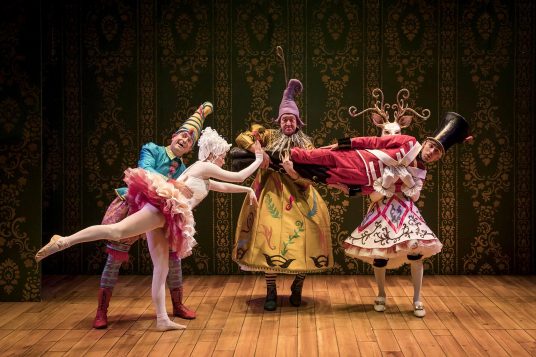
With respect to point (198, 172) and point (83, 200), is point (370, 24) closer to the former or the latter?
point (198, 172)

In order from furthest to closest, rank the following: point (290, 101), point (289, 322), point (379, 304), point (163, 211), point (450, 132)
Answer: point (290, 101) < point (379, 304) < point (450, 132) < point (289, 322) < point (163, 211)

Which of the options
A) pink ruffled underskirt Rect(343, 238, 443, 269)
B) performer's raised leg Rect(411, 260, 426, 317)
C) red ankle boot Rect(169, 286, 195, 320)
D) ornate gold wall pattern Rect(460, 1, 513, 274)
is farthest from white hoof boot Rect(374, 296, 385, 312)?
ornate gold wall pattern Rect(460, 1, 513, 274)

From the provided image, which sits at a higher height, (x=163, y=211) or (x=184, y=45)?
(x=184, y=45)

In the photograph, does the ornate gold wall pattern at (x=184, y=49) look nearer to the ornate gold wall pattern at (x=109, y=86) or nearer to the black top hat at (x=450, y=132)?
the ornate gold wall pattern at (x=109, y=86)

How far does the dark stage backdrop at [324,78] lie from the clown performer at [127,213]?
1669mm

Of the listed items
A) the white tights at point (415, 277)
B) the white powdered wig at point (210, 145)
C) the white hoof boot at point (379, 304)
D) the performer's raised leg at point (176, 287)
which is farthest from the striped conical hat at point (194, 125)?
the white hoof boot at point (379, 304)

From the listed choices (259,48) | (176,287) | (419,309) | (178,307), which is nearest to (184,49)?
(259,48)

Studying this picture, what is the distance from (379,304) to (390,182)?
0.91 metres

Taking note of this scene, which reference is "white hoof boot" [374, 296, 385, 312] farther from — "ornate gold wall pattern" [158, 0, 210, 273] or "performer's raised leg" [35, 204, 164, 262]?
"ornate gold wall pattern" [158, 0, 210, 273]

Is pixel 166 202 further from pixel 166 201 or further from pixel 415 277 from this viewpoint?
pixel 415 277

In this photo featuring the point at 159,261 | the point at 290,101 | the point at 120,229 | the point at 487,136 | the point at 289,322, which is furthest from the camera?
the point at 487,136

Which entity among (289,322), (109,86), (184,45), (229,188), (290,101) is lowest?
(289,322)

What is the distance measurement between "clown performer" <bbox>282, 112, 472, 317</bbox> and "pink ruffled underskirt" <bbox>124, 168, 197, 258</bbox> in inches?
42.3

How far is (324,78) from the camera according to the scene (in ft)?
21.8
